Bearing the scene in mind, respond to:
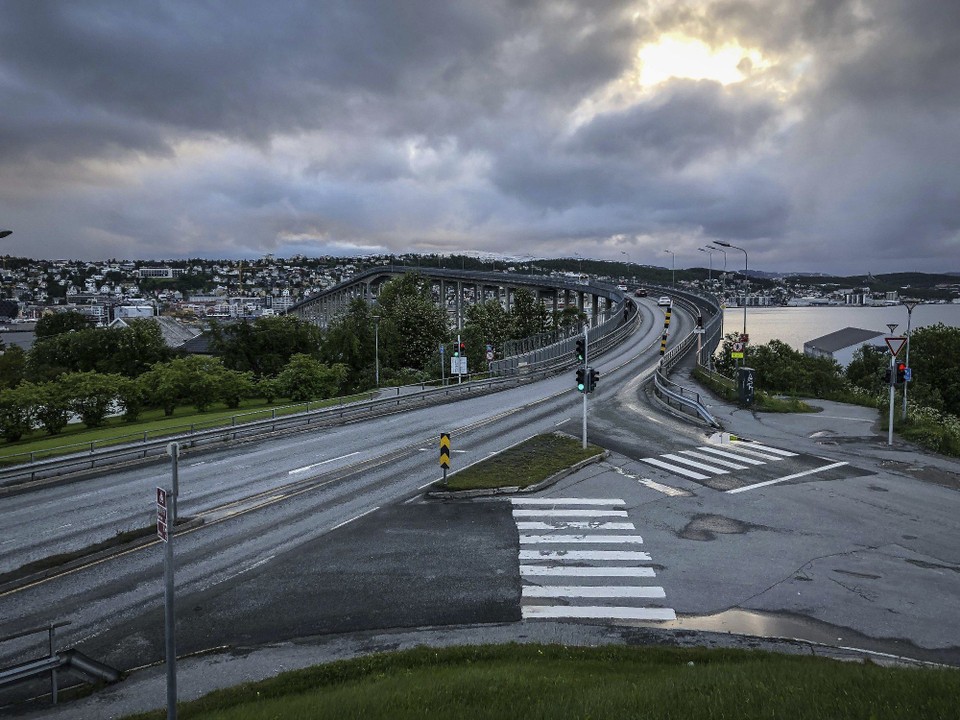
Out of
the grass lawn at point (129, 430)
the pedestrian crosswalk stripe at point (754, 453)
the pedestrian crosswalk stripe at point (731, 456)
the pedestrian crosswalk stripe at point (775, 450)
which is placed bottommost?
the grass lawn at point (129, 430)

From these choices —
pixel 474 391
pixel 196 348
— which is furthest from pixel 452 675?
pixel 196 348

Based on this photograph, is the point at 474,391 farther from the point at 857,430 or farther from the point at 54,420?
the point at 54,420

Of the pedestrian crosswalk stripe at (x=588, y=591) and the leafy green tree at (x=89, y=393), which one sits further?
the leafy green tree at (x=89, y=393)

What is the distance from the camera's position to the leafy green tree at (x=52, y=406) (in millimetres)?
36500

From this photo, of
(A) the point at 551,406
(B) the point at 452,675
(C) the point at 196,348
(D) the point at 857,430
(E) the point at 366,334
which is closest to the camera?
(B) the point at 452,675

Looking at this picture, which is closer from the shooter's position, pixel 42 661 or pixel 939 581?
pixel 42 661

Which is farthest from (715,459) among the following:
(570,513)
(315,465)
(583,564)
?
(315,465)

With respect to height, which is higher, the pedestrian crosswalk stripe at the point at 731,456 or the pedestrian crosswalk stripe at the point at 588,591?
the pedestrian crosswalk stripe at the point at 731,456

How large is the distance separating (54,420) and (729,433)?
39598 millimetres

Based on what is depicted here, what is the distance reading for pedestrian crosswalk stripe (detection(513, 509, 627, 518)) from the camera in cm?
1773

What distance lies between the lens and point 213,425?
1241 inches

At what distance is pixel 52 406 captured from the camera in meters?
37.1

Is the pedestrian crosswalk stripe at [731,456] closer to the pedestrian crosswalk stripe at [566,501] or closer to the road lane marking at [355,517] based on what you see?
the pedestrian crosswalk stripe at [566,501]

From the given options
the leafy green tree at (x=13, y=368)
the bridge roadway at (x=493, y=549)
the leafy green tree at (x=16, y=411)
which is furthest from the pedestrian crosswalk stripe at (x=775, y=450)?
the leafy green tree at (x=13, y=368)
